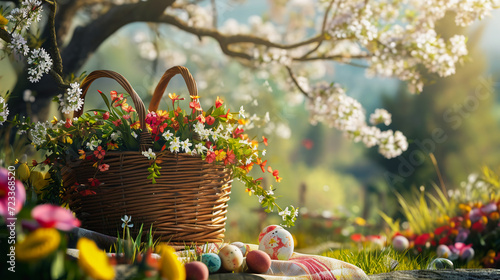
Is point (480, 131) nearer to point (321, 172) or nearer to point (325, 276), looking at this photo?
point (321, 172)

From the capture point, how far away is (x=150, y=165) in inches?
63.5

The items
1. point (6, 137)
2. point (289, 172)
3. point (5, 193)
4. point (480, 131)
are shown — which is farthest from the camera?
point (289, 172)

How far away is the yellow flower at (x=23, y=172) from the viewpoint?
1744 millimetres

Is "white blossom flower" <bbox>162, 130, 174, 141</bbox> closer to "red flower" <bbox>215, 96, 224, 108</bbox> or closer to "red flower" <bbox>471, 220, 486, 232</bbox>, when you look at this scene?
"red flower" <bbox>215, 96, 224, 108</bbox>

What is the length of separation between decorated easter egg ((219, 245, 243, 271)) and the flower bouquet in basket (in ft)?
0.83

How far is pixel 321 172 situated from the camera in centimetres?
852

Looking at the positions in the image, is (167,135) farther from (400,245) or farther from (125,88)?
(400,245)

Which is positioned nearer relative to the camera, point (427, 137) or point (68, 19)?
point (68, 19)

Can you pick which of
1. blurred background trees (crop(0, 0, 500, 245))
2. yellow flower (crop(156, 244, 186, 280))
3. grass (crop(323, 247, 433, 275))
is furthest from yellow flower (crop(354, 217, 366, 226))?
yellow flower (crop(156, 244, 186, 280))

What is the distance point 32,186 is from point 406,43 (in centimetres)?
228

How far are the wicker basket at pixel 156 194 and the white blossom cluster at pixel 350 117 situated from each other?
128 centimetres

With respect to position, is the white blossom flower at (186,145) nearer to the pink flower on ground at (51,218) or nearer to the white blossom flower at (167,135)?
the white blossom flower at (167,135)

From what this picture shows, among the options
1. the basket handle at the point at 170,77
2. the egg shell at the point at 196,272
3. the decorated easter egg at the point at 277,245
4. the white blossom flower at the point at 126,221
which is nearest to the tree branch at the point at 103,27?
the basket handle at the point at 170,77

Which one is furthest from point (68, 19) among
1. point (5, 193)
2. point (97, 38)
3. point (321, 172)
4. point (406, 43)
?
point (321, 172)
